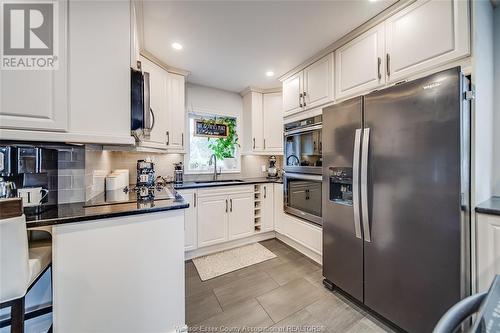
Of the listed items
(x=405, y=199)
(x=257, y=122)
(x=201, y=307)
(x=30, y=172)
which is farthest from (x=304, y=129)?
(x=30, y=172)

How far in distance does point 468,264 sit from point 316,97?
6.01 feet

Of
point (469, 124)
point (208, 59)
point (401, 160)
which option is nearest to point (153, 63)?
point (208, 59)

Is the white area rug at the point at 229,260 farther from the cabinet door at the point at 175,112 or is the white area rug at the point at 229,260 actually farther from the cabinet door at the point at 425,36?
the cabinet door at the point at 425,36

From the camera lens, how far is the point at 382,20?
5.35 feet

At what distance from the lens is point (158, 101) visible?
2.35 metres

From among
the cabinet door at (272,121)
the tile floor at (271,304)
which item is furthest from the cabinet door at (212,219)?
the cabinet door at (272,121)

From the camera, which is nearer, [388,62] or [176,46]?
[388,62]

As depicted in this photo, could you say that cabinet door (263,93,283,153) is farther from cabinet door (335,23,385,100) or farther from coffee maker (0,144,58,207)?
coffee maker (0,144,58,207)

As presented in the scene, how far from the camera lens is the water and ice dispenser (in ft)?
5.65

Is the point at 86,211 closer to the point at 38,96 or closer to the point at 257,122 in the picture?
the point at 38,96

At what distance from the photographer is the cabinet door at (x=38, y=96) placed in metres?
1.03

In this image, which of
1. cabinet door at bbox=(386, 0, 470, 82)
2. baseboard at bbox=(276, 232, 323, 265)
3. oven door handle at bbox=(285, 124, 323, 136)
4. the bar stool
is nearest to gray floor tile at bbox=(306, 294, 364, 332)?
baseboard at bbox=(276, 232, 323, 265)

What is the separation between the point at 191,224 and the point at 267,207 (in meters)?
1.16

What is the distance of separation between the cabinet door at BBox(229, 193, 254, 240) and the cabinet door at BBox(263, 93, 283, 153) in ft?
3.03
